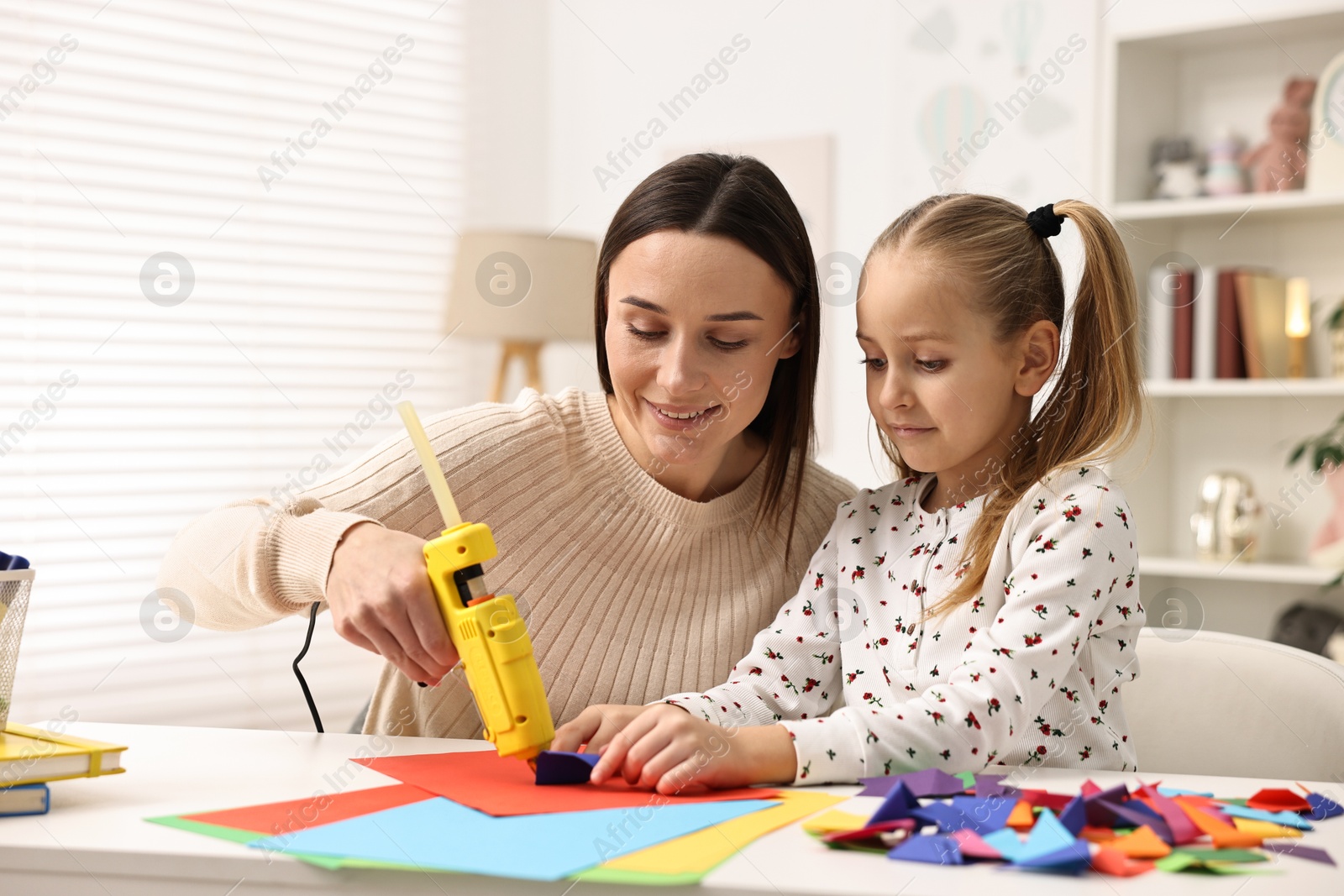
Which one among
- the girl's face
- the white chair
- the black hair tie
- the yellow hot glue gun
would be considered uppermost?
the black hair tie

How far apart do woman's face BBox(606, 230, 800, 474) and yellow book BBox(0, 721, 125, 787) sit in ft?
1.93

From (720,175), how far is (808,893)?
0.81 m

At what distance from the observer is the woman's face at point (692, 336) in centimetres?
115

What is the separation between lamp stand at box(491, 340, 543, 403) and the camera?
3.14 metres

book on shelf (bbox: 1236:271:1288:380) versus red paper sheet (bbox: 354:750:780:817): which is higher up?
book on shelf (bbox: 1236:271:1288:380)

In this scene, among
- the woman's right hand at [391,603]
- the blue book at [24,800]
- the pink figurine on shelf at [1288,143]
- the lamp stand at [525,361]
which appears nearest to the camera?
the blue book at [24,800]

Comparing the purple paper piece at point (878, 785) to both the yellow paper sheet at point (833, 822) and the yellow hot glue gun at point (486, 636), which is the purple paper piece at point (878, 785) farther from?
the yellow hot glue gun at point (486, 636)

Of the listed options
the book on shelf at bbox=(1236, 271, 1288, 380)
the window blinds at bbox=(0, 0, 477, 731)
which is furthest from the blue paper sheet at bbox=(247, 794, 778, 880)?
the book on shelf at bbox=(1236, 271, 1288, 380)

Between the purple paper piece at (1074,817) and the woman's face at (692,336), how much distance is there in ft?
1.82

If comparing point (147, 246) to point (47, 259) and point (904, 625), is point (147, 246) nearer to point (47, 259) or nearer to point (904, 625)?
point (47, 259)

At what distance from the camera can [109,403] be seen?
2.76 meters

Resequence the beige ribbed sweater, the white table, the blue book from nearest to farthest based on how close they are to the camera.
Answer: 1. the white table
2. the blue book
3. the beige ribbed sweater

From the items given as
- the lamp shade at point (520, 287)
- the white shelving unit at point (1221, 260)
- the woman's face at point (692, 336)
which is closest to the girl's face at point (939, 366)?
the woman's face at point (692, 336)

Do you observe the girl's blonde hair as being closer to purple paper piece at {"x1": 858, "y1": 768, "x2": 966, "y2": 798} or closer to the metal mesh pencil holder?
purple paper piece at {"x1": 858, "y1": 768, "x2": 966, "y2": 798}
